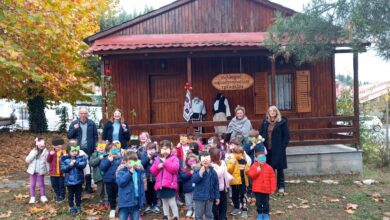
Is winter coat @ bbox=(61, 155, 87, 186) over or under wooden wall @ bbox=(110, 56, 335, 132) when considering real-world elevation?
under

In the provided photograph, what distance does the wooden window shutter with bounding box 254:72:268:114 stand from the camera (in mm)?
11961

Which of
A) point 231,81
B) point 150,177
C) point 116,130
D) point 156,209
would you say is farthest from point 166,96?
point 156,209

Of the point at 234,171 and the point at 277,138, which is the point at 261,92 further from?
the point at 234,171

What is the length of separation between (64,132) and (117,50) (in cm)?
1235

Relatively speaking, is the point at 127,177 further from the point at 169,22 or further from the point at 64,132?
the point at 64,132

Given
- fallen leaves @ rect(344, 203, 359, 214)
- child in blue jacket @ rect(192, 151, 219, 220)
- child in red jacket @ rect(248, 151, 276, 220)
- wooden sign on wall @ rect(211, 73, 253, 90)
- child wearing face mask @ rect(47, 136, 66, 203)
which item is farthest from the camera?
wooden sign on wall @ rect(211, 73, 253, 90)

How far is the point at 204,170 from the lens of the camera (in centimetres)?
582

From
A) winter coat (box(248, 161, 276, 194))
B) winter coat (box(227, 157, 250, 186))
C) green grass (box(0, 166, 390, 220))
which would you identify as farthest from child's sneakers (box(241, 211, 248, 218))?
winter coat (box(248, 161, 276, 194))

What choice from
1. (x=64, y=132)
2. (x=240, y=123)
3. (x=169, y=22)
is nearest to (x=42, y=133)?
(x=64, y=132)

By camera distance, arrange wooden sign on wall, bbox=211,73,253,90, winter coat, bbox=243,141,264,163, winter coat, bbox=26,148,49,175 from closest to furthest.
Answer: winter coat, bbox=243,141,264,163 → winter coat, bbox=26,148,49,175 → wooden sign on wall, bbox=211,73,253,90

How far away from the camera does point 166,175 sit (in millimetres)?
6340

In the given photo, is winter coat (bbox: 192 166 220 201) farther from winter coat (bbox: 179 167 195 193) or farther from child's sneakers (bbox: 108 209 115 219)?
child's sneakers (bbox: 108 209 115 219)

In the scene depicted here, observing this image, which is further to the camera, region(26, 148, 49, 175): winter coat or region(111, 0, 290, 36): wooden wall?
region(111, 0, 290, 36): wooden wall

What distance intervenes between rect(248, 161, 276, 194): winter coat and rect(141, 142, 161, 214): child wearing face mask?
174cm
